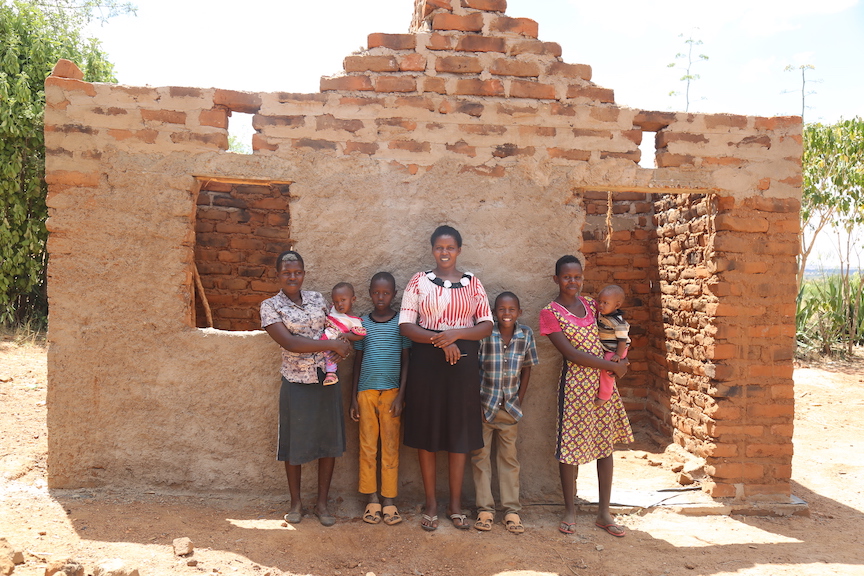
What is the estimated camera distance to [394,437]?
3.57m

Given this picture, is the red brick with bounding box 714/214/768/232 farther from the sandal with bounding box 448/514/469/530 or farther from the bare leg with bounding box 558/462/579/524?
the sandal with bounding box 448/514/469/530

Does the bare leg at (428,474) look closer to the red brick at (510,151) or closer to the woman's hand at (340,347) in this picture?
the woman's hand at (340,347)

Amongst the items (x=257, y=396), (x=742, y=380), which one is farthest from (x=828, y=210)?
(x=257, y=396)

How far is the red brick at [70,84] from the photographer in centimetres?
361

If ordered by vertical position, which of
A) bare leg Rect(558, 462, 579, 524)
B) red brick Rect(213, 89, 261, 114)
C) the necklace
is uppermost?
red brick Rect(213, 89, 261, 114)

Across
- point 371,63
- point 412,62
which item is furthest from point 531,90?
point 371,63

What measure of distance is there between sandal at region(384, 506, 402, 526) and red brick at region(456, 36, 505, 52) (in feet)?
9.34

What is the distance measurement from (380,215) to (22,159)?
216 inches

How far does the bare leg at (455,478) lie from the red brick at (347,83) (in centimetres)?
230

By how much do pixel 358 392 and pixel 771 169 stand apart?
308cm

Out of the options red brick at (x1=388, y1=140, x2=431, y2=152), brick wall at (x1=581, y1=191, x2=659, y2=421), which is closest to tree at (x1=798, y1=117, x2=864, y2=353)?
brick wall at (x1=581, y1=191, x2=659, y2=421)

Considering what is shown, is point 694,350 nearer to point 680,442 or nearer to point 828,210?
point 680,442

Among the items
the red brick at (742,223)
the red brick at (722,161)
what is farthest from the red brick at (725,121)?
the red brick at (742,223)

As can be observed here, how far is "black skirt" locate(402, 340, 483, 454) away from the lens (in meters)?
3.43
